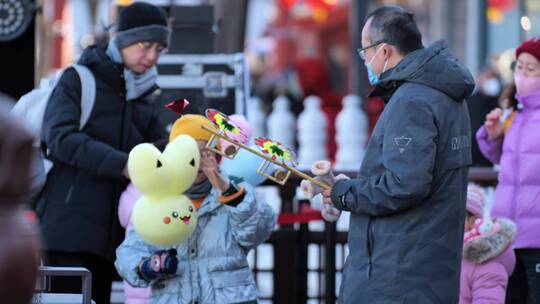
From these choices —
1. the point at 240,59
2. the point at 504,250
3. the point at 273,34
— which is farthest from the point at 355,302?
the point at 273,34

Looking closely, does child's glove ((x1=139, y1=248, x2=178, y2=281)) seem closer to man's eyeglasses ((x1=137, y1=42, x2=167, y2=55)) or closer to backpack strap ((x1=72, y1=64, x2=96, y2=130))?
backpack strap ((x1=72, y1=64, x2=96, y2=130))

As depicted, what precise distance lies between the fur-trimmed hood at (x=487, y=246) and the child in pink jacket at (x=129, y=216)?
5.48 feet

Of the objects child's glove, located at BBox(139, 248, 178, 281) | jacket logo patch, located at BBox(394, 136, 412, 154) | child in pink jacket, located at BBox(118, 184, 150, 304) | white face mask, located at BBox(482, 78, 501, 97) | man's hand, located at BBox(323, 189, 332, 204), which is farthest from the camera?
white face mask, located at BBox(482, 78, 501, 97)

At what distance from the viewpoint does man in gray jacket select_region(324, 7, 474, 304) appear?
5344 mm

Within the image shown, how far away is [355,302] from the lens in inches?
216

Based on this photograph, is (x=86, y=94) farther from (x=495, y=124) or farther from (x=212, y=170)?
(x=495, y=124)

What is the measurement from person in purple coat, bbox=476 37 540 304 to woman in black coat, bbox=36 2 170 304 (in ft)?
6.37

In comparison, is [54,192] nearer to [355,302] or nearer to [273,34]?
[355,302]

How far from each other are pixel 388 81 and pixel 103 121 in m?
2.08

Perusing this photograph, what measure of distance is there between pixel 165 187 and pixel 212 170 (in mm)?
229

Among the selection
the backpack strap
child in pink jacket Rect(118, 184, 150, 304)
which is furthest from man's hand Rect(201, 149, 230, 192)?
the backpack strap

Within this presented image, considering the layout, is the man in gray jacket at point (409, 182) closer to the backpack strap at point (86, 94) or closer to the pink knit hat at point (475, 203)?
the pink knit hat at point (475, 203)

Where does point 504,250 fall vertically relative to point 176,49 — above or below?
below

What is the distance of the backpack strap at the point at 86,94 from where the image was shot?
695cm
